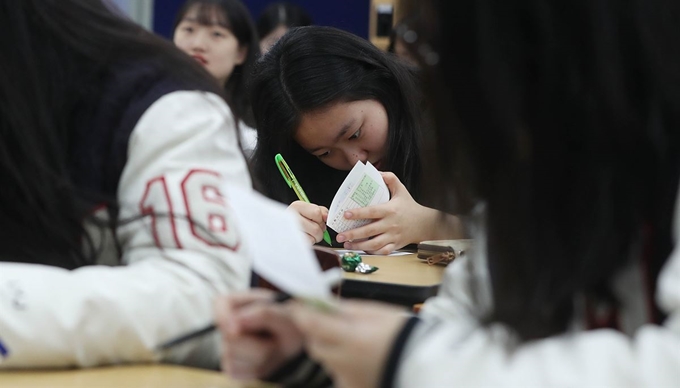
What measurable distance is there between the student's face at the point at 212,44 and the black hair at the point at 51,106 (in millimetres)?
3033

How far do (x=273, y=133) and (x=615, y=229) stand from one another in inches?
69.6

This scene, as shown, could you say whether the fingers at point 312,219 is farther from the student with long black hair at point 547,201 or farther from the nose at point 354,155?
the student with long black hair at point 547,201

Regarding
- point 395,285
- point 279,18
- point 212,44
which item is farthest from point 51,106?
point 279,18

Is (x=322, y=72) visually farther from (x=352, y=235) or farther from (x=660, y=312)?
(x=660, y=312)

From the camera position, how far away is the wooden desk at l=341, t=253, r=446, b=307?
1565 mm

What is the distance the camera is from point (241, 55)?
167 inches

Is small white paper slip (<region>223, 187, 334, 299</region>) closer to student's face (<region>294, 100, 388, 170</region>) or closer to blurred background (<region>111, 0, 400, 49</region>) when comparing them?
student's face (<region>294, 100, 388, 170</region>)

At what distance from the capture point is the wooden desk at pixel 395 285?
5.14 feet

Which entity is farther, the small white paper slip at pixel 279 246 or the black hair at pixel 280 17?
the black hair at pixel 280 17

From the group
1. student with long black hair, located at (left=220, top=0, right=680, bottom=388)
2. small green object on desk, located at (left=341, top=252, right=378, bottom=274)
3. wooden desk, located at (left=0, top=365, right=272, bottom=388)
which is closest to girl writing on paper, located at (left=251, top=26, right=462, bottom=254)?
small green object on desk, located at (left=341, top=252, right=378, bottom=274)

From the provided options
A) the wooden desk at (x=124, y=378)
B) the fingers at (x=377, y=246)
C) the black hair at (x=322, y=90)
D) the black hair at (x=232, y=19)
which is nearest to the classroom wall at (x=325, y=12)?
the black hair at (x=232, y=19)

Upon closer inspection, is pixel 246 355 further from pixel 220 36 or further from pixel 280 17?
pixel 280 17

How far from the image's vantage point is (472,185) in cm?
77

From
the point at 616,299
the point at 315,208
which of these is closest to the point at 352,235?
the point at 315,208
